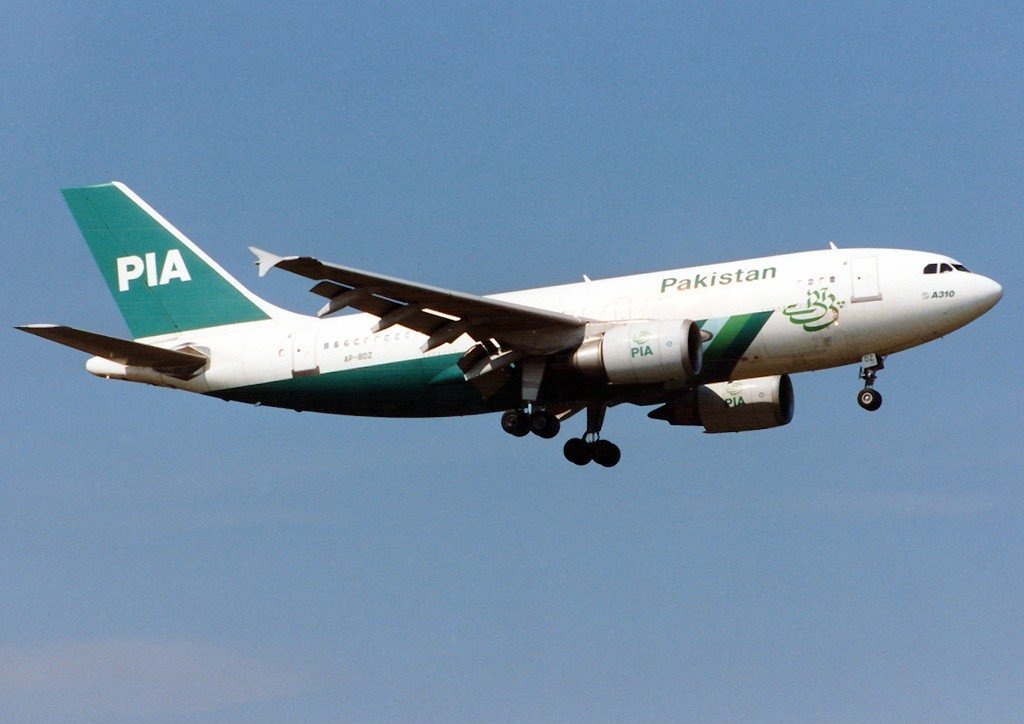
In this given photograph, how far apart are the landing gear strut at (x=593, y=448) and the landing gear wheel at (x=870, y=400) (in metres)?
6.69

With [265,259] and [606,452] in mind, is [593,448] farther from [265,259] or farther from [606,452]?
[265,259]

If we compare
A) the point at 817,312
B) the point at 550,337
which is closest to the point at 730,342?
the point at 817,312

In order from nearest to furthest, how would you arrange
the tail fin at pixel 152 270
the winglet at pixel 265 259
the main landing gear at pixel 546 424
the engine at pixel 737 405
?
the winglet at pixel 265 259, the main landing gear at pixel 546 424, the engine at pixel 737 405, the tail fin at pixel 152 270

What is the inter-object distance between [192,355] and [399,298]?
735 cm

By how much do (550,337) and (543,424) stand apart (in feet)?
7.12

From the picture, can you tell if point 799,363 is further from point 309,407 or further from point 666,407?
point 309,407

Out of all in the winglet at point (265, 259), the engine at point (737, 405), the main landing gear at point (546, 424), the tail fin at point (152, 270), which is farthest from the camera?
the tail fin at point (152, 270)

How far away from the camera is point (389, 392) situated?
122 ft

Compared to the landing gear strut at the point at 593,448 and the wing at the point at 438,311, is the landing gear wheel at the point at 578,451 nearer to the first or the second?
the landing gear strut at the point at 593,448

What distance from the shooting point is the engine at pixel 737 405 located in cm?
3806

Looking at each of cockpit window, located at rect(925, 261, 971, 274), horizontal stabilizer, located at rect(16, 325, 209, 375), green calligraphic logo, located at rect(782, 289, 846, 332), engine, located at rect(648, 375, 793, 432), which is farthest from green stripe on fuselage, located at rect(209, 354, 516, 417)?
cockpit window, located at rect(925, 261, 971, 274)

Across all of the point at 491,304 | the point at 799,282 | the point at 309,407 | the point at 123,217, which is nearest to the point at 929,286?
the point at 799,282

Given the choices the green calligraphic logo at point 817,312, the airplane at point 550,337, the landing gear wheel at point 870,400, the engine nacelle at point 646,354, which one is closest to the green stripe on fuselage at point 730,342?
the airplane at point 550,337

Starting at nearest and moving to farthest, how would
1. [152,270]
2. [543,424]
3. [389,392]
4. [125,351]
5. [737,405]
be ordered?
[543,424]
[389,392]
[125,351]
[737,405]
[152,270]
